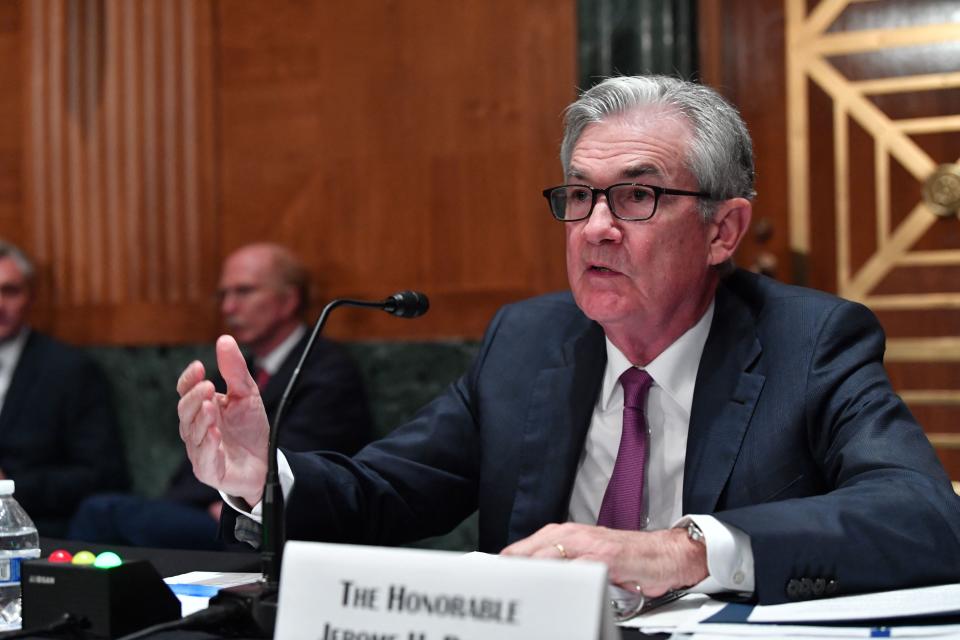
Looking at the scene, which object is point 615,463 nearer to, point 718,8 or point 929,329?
point 929,329

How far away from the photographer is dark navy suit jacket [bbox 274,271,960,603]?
142 cm

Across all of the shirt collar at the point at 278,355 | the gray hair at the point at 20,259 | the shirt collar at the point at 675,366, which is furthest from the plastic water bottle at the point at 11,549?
the gray hair at the point at 20,259

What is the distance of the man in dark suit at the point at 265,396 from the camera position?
3533 mm

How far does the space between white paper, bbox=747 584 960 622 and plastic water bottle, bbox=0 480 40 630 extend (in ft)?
2.89

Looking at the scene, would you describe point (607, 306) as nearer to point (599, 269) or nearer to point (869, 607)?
point (599, 269)

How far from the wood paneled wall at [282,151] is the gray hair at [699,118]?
1.64m

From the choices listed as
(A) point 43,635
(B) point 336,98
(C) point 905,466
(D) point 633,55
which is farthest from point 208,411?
(B) point 336,98

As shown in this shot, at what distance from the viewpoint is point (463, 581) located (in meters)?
1.02

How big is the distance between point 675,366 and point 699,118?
1.39 feet

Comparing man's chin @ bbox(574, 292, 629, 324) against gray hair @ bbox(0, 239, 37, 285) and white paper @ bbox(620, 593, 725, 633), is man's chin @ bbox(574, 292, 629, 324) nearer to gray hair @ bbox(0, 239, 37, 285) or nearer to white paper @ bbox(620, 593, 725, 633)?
white paper @ bbox(620, 593, 725, 633)

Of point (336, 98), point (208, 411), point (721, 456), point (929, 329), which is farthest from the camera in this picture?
point (336, 98)

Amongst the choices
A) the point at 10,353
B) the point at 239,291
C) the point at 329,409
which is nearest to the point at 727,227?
the point at 329,409

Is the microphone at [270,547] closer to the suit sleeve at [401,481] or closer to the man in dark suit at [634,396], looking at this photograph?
the man in dark suit at [634,396]

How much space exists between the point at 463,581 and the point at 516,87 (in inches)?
114
